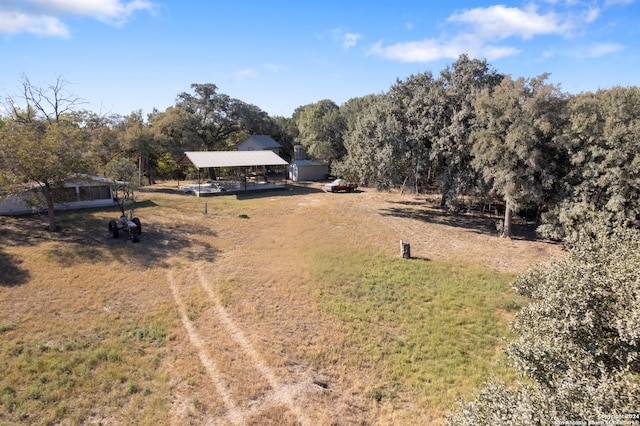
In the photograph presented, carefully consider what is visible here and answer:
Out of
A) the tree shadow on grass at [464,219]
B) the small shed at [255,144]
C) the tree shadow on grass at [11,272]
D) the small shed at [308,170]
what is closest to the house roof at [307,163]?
the small shed at [308,170]

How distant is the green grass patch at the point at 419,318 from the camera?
11992mm

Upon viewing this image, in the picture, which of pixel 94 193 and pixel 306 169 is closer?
pixel 94 193

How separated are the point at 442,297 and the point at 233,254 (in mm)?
12945

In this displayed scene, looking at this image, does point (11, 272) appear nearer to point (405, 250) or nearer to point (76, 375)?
point (76, 375)

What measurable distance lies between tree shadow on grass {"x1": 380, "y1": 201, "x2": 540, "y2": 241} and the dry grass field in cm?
212

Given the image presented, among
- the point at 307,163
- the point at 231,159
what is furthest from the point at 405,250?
the point at 307,163

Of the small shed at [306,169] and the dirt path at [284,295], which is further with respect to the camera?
the small shed at [306,169]

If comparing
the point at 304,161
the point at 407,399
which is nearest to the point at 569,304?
the point at 407,399

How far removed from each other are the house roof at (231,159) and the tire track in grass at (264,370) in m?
26.1

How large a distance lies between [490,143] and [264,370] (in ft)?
73.3

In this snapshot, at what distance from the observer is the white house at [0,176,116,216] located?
89.2ft

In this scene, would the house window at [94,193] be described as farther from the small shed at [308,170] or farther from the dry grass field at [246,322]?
the small shed at [308,170]

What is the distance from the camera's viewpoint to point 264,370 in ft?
39.4

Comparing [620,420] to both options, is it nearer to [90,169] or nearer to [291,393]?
[291,393]
